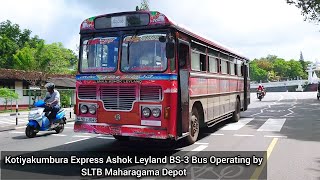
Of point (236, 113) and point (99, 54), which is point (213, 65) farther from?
point (236, 113)

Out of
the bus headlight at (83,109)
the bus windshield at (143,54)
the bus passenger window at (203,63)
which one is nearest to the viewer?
the bus windshield at (143,54)

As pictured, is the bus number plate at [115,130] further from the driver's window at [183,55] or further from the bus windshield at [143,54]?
the driver's window at [183,55]

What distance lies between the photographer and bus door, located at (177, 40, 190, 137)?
7965 mm

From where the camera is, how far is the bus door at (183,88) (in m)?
7.96

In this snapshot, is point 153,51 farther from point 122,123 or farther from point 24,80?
point 24,80

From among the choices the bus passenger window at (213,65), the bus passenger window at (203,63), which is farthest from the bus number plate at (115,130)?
the bus passenger window at (213,65)

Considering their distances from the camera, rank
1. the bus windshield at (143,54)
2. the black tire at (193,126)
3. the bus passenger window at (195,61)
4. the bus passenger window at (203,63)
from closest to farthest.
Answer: the bus windshield at (143,54) → the bus passenger window at (195,61) → the black tire at (193,126) → the bus passenger window at (203,63)

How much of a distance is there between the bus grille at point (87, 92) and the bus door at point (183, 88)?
2095 millimetres

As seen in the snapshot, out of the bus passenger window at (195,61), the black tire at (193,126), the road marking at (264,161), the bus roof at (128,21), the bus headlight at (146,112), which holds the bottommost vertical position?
the road marking at (264,161)

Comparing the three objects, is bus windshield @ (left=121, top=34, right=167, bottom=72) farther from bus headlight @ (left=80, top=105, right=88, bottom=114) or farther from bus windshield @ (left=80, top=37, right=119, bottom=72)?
bus headlight @ (left=80, top=105, right=88, bottom=114)

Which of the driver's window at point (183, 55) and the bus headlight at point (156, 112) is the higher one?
the driver's window at point (183, 55)

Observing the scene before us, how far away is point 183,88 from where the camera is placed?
8.27 m

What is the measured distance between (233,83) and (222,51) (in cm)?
248

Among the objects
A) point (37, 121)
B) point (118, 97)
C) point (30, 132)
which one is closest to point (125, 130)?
point (118, 97)
